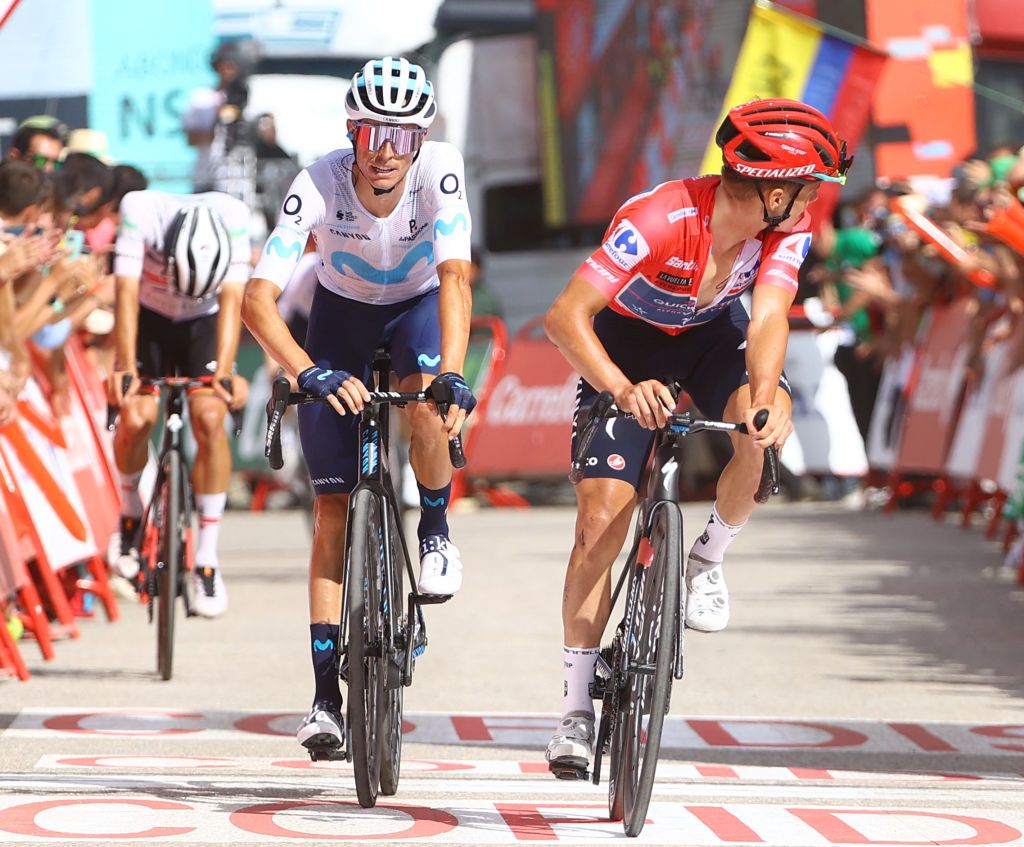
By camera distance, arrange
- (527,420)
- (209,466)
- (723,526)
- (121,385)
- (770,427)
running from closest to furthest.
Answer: (770,427), (723,526), (121,385), (209,466), (527,420)

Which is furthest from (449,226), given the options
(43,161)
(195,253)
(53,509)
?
(43,161)

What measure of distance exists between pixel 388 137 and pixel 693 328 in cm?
113

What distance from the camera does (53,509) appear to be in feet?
35.0

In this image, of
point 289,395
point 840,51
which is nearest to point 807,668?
point 289,395

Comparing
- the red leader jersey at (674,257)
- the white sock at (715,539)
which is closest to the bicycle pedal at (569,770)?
the white sock at (715,539)

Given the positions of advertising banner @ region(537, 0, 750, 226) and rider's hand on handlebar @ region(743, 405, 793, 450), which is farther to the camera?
advertising banner @ region(537, 0, 750, 226)

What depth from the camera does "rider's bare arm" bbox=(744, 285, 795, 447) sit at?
6.15 metres

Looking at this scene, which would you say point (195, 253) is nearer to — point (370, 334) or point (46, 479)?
point (46, 479)

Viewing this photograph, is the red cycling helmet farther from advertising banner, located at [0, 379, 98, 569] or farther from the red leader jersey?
advertising banner, located at [0, 379, 98, 569]

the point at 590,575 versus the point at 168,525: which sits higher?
the point at 590,575

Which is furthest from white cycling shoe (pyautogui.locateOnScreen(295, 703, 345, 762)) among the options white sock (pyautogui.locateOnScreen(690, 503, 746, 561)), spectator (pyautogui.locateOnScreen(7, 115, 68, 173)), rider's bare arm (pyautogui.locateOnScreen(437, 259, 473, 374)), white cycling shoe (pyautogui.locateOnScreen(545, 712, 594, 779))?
spectator (pyautogui.locateOnScreen(7, 115, 68, 173))

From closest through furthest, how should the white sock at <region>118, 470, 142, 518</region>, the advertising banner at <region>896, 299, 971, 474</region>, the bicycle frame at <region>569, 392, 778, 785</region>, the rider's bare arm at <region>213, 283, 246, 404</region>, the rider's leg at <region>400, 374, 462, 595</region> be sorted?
the bicycle frame at <region>569, 392, 778, 785</region> → the rider's leg at <region>400, 374, 462, 595</region> → the rider's bare arm at <region>213, 283, 246, 404</region> → the white sock at <region>118, 470, 142, 518</region> → the advertising banner at <region>896, 299, 971, 474</region>

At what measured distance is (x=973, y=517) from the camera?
720 inches

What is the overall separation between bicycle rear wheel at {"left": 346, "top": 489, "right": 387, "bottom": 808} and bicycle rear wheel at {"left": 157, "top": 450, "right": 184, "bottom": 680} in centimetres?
303
